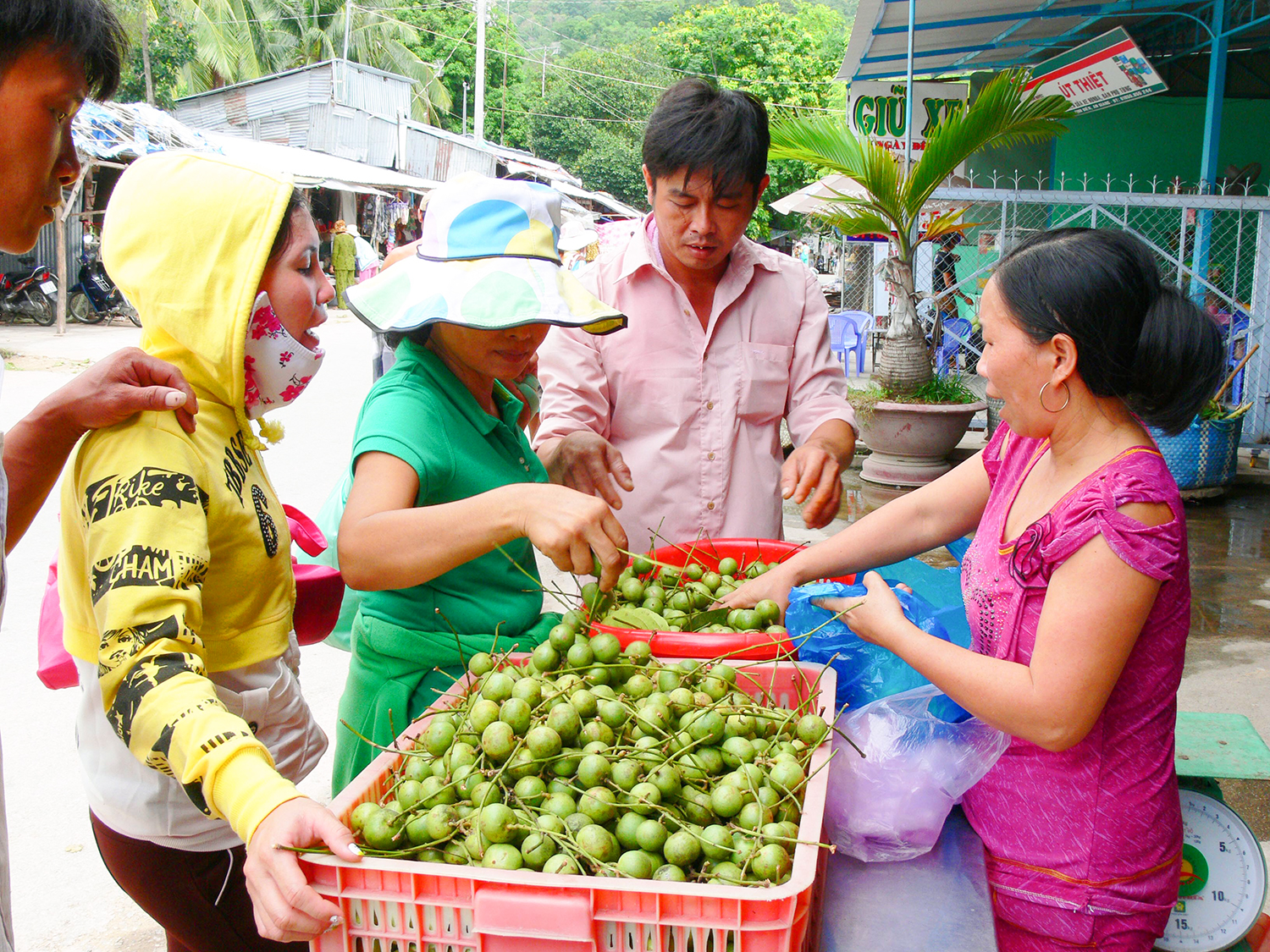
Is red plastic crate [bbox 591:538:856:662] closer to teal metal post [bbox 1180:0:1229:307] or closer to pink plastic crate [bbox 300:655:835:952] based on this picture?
pink plastic crate [bbox 300:655:835:952]

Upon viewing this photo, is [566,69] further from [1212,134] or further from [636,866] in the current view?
[636,866]

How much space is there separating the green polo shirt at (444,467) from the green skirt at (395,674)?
0.04 meters

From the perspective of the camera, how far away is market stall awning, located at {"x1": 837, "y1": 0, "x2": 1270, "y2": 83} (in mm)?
8492

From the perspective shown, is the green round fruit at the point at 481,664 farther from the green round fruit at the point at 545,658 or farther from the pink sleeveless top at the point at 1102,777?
the pink sleeveless top at the point at 1102,777

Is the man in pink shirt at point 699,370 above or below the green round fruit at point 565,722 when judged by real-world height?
above

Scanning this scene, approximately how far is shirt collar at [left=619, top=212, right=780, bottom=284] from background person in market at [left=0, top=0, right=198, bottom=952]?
4.37 feet

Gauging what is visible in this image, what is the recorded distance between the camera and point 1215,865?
5.67 ft

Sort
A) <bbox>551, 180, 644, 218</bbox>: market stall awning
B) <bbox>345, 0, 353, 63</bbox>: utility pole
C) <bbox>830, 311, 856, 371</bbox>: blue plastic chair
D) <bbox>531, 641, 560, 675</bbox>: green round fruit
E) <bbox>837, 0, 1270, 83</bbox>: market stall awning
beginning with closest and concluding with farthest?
<bbox>531, 641, 560, 675</bbox>: green round fruit, <bbox>837, 0, 1270, 83</bbox>: market stall awning, <bbox>830, 311, 856, 371</bbox>: blue plastic chair, <bbox>345, 0, 353, 63</bbox>: utility pole, <bbox>551, 180, 644, 218</bbox>: market stall awning

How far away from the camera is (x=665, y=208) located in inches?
91.2

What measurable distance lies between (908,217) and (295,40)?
31.6 meters

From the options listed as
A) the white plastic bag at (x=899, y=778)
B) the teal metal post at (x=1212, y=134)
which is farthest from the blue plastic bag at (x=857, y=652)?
the teal metal post at (x=1212, y=134)

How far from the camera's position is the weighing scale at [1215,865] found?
5.57 ft

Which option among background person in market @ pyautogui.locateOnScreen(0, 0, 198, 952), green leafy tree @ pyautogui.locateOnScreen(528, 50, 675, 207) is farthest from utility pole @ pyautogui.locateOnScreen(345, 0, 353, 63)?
background person in market @ pyautogui.locateOnScreen(0, 0, 198, 952)

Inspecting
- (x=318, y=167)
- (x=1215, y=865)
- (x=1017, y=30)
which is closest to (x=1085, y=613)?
(x=1215, y=865)
